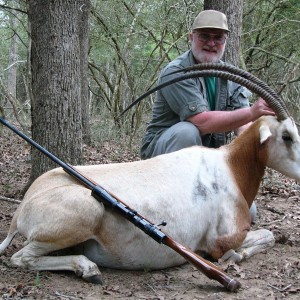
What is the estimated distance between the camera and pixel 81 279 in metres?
4.38

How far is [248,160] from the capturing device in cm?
518

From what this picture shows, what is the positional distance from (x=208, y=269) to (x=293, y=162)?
1.56 metres

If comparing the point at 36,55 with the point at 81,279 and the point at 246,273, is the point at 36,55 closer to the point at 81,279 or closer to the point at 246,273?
the point at 81,279

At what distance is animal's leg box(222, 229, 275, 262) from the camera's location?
4.86 metres

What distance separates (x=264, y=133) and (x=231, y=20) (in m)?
4.04

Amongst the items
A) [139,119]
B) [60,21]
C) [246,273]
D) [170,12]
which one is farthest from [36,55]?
[170,12]

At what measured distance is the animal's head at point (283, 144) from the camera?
196 inches

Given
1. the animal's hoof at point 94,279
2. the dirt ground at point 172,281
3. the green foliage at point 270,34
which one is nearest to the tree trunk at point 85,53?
the green foliage at point 270,34

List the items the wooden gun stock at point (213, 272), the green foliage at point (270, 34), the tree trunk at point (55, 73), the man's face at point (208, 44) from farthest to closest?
the green foliage at point (270, 34)
the tree trunk at point (55, 73)
the man's face at point (208, 44)
the wooden gun stock at point (213, 272)

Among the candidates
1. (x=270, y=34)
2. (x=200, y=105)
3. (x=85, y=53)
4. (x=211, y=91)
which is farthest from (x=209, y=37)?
(x=270, y=34)

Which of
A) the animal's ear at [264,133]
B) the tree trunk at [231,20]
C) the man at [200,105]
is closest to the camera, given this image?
the animal's ear at [264,133]

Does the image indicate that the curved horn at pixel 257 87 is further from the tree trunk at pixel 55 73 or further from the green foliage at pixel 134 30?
the green foliage at pixel 134 30

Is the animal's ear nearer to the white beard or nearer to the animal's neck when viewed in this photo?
the animal's neck

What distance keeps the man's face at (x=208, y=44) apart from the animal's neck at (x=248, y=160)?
137cm
